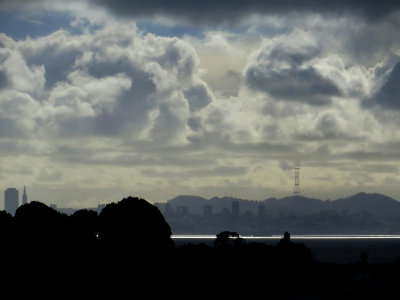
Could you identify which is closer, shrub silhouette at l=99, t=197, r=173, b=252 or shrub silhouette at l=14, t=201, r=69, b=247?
shrub silhouette at l=14, t=201, r=69, b=247

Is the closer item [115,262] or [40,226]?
[115,262]

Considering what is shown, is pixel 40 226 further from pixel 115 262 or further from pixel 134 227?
pixel 134 227

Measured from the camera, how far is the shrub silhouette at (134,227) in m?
107

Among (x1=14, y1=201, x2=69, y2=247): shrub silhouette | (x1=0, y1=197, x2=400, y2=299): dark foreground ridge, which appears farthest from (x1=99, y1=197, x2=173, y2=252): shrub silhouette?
(x1=14, y1=201, x2=69, y2=247): shrub silhouette

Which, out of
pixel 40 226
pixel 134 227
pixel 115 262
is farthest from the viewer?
pixel 134 227

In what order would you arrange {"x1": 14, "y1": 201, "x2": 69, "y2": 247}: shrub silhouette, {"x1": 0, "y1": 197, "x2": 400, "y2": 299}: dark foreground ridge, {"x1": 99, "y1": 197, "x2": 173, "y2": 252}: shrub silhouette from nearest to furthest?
{"x1": 0, "y1": 197, "x2": 400, "y2": 299}: dark foreground ridge < {"x1": 14, "y1": 201, "x2": 69, "y2": 247}: shrub silhouette < {"x1": 99, "y1": 197, "x2": 173, "y2": 252}: shrub silhouette

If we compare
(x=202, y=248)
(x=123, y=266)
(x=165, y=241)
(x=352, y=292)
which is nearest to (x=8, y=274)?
(x=123, y=266)

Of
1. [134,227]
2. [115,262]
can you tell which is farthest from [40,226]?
[134,227]

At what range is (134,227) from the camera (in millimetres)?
107562

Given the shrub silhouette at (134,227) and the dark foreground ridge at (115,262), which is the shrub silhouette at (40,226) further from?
the shrub silhouette at (134,227)

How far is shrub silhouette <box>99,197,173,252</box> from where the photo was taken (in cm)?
10662

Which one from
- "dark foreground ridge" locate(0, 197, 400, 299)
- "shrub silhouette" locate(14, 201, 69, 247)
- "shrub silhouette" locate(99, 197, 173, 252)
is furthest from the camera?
"shrub silhouette" locate(99, 197, 173, 252)

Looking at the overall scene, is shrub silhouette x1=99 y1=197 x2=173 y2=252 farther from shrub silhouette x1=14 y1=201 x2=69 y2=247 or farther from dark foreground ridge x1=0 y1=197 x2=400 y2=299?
shrub silhouette x1=14 y1=201 x2=69 y2=247

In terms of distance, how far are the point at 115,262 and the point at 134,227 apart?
6.80 metres
